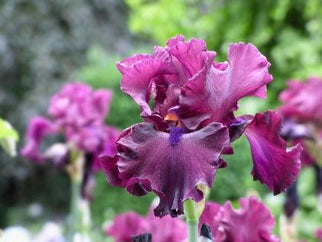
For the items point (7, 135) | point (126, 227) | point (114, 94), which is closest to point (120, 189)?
point (114, 94)

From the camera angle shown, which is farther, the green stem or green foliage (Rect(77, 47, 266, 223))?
green foliage (Rect(77, 47, 266, 223))

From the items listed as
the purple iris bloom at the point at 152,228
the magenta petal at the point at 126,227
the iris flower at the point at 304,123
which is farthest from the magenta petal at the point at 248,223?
the iris flower at the point at 304,123

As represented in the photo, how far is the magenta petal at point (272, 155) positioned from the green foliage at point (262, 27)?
10.9 feet

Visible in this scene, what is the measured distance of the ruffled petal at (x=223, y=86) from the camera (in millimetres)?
797

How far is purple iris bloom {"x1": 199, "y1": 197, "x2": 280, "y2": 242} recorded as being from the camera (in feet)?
3.17

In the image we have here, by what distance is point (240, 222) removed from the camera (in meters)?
0.97

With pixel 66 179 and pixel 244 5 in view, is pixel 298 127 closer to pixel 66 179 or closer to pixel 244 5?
pixel 244 5

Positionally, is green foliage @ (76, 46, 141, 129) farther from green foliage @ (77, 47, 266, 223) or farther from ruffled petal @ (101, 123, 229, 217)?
ruffled petal @ (101, 123, 229, 217)

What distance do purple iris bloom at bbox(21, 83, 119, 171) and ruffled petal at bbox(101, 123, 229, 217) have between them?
145 centimetres

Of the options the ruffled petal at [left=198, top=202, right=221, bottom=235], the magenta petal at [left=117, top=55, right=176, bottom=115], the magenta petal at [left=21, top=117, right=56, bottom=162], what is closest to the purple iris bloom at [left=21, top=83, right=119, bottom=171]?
the magenta petal at [left=21, top=117, right=56, bottom=162]

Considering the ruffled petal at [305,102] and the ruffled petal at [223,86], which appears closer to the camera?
the ruffled petal at [223,86]

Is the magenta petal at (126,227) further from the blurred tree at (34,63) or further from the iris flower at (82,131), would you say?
the blurred tree at (34,63)

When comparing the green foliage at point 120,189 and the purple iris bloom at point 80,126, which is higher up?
the green foliage at point 120,189

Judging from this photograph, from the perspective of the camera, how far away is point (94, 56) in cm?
597
